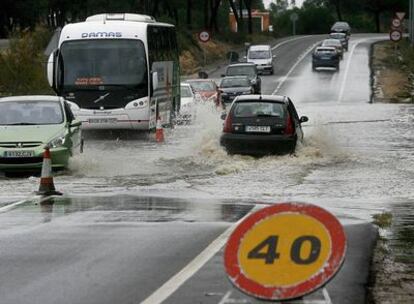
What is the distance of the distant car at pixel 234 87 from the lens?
48.4 metres

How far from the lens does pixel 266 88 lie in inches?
2346

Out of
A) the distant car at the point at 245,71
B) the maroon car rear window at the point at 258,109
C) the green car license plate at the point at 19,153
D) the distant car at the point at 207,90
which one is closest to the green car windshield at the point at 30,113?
the green car license plate at the point at 19,153

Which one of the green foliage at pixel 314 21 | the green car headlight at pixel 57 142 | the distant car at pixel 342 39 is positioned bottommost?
the green car headlight at pixel 57 142

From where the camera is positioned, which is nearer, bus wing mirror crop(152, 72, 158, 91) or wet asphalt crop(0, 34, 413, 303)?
wet asphalt crop(0, 34, 413, 303)

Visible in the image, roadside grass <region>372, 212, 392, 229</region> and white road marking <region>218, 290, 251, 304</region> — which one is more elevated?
white road marking <region>218, 290, 251, 304</region>

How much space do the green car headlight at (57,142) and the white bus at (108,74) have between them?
364 inches

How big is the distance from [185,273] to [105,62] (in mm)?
20983

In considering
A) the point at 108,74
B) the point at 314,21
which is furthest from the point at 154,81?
the point at 314,21

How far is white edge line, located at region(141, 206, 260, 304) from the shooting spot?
8.35 metres

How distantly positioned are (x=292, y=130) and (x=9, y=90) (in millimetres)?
20353

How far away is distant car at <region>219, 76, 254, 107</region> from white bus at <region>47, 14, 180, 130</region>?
17973 mm

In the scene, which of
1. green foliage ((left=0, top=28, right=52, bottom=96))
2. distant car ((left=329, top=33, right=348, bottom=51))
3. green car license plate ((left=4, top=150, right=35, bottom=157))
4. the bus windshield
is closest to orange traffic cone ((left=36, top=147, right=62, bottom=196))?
green car license plate ((left=4, top=150, right=35, bottom=157))

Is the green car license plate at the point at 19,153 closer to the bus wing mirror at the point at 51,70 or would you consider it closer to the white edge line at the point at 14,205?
the white edge line at the point at 14,205

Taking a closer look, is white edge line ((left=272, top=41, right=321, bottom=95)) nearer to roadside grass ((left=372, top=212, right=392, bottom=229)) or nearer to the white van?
the white van
